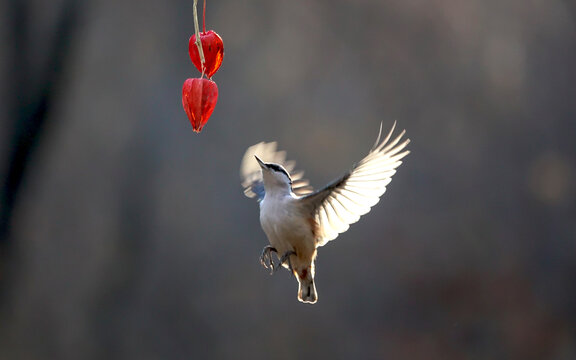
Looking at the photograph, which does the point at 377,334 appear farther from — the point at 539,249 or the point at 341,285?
the point at 539,249

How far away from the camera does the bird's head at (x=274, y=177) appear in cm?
135

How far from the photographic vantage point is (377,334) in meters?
3.13

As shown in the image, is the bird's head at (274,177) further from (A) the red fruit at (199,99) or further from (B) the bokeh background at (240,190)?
(B) the bokeh background at (240,190)

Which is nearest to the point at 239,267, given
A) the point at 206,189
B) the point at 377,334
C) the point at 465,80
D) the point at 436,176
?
the point at 206,189

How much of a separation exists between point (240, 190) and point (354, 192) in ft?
5.96

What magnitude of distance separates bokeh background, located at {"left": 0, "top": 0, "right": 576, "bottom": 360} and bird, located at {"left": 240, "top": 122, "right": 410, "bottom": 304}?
166 cm

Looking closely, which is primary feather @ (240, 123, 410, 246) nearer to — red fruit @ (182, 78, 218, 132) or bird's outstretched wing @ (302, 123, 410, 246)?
bird's outstretched wing @ (302, 123, 410, 246)

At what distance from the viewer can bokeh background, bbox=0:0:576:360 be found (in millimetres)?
3117

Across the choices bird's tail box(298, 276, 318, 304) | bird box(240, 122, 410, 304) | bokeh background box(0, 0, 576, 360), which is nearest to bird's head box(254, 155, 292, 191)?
bird box(240, 122, 410, 304)

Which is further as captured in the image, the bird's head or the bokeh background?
the bokeh background

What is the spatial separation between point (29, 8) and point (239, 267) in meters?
1.37

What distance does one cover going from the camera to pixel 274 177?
1372 millimetres

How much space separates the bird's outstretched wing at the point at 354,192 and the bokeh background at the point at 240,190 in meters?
1.68

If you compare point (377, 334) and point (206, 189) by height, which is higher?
point (206, 189)
